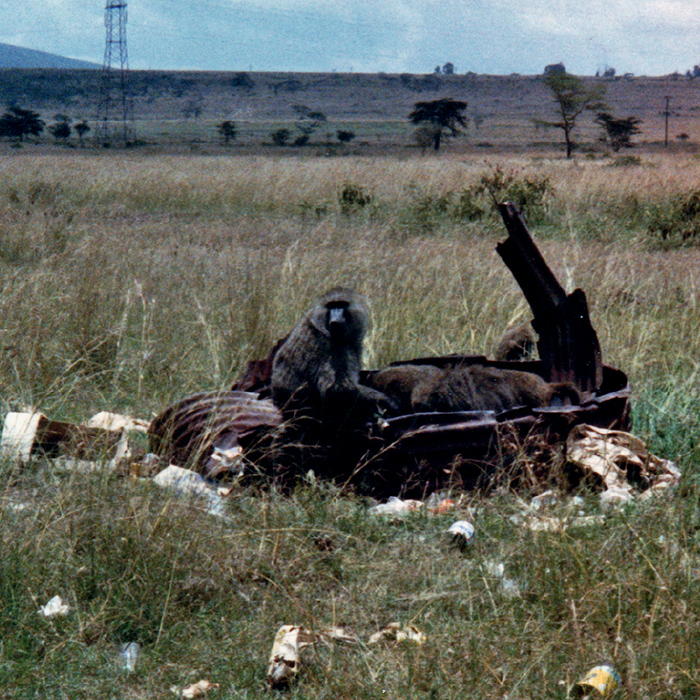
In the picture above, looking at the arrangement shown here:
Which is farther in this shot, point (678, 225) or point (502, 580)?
point (678, 225)

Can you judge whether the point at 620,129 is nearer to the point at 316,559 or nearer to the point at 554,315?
the point at 554,315

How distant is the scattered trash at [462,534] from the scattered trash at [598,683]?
840 millimetres

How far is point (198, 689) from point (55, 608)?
582 mm

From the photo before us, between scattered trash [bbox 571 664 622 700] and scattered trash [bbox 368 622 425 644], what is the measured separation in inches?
18.5

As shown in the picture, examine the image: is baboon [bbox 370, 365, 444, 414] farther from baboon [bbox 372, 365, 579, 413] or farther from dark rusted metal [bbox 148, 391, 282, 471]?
dark rusted metal [bbox 148, 391, 282, 471]

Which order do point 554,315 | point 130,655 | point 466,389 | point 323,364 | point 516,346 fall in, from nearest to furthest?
point 130,655
point 323,364
point 466,389
point 554,315
point 516,346

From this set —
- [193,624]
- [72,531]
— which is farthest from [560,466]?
[72,531]

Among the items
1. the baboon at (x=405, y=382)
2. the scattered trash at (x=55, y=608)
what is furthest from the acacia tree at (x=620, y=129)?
the scattered trash at (x=55, y=608)

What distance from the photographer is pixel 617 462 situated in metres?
3.56

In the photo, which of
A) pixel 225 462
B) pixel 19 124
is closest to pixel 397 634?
pixel 225 462

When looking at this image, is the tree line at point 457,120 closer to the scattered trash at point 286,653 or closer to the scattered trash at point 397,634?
the scattered trash at point 397,634

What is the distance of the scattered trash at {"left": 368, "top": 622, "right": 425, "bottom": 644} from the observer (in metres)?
2.48

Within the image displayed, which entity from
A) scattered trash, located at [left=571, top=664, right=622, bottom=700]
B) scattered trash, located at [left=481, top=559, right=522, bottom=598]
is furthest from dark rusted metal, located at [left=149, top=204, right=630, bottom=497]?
scattered trash, located at [left=571, top=664, right=622, bottom=700]

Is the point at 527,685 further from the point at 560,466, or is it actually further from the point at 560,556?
the point at 560,466
